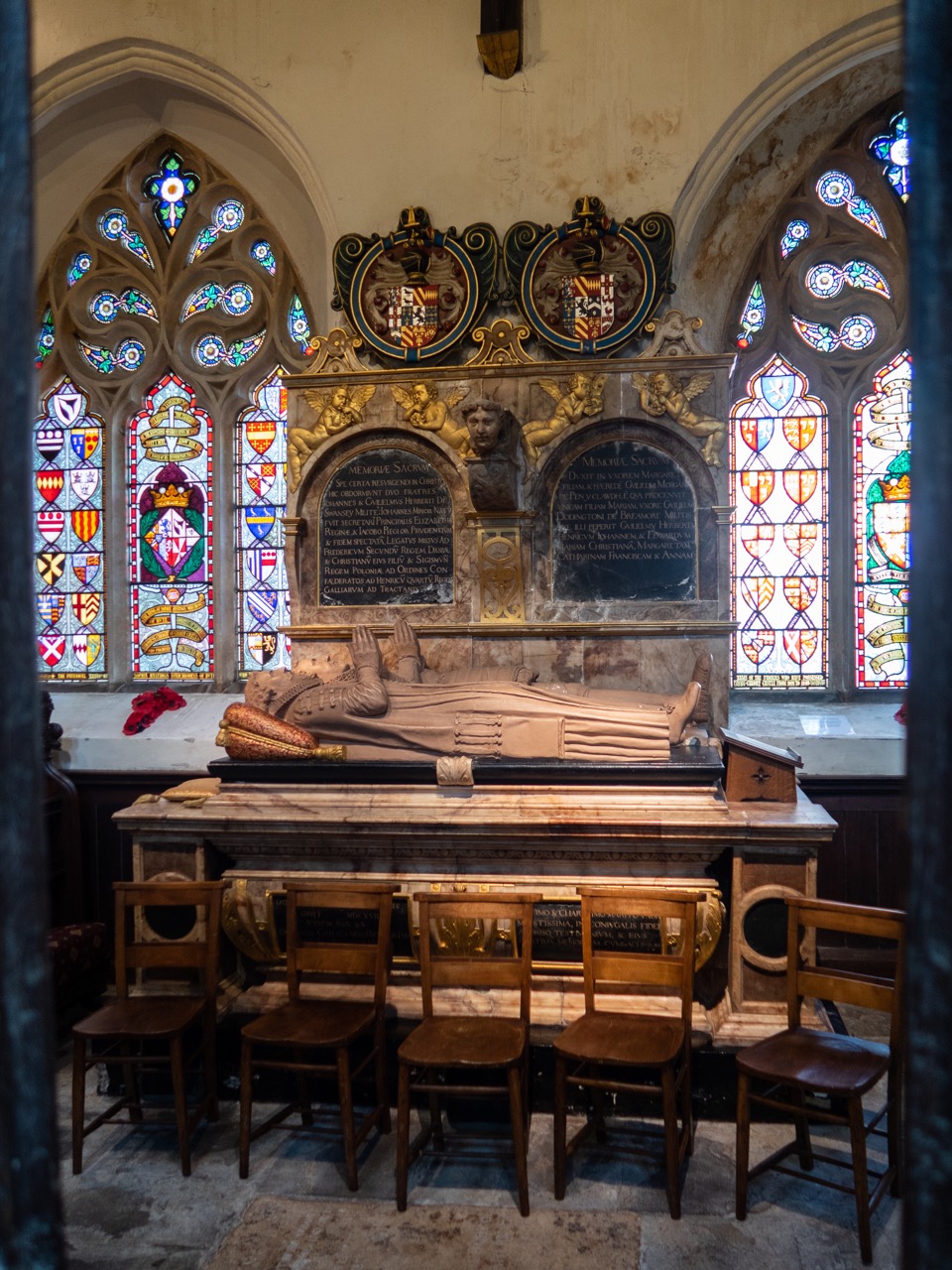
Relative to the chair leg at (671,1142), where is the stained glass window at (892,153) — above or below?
above

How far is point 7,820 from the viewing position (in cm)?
66

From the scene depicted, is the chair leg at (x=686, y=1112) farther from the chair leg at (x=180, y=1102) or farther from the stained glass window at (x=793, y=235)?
the stained glass window at (x=793, y=235)

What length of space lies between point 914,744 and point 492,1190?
3084 mm

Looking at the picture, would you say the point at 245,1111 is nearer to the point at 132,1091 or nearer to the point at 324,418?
the point at 132,1091

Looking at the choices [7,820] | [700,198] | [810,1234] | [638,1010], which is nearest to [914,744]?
[7,820]

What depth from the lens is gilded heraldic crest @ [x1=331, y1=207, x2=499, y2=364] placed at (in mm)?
5203

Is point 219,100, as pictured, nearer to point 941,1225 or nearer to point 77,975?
point 77,975

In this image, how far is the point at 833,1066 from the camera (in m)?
2.91

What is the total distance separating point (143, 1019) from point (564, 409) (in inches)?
128

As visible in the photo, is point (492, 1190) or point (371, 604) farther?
point (371, 604)

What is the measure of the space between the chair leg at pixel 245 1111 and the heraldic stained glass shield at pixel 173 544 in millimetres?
3517

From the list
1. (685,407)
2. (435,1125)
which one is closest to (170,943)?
(435,1125)

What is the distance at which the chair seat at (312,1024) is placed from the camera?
321 centimetres

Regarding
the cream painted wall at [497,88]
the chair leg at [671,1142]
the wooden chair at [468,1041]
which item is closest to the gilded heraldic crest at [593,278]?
the cream painted wall at [497,88]
